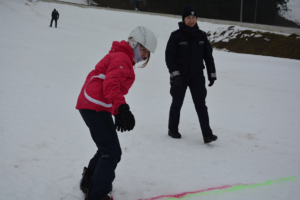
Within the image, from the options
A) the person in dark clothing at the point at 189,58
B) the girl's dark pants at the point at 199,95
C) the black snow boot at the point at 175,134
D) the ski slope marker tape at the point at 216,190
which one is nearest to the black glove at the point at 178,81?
the person in dark clothing at the point at 189,58

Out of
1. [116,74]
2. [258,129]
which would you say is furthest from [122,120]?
[258,129]

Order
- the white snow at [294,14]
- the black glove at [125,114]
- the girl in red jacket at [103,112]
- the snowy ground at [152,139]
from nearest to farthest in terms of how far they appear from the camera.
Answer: the black glove at [125,114] → the girl in red jacket at [103,112] → the snowy ground at [152,139] → the white snow at [294,14]

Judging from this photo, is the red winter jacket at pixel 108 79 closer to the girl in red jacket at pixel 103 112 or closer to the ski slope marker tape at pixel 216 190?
the girl in red jacket at pixel 103 112

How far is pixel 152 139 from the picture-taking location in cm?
459

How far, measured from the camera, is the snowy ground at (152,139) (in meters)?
3.14

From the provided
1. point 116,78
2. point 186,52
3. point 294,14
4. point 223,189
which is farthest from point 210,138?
point 294,14

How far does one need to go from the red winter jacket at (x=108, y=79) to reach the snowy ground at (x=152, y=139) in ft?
3.62

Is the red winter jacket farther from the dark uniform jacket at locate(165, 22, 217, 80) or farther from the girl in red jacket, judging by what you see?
the dark uniform jacket at locate(165, 22, 217, 80)

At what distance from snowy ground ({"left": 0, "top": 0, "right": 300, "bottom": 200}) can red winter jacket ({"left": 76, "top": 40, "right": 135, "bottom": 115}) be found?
110 centimetres

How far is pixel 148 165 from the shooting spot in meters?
3.68

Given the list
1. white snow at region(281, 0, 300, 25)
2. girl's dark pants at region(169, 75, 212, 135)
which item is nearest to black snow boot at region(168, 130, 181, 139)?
girl's dark pants at region(169, 75, 212, 135)

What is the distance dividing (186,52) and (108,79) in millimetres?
2130

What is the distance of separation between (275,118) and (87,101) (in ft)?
15.0

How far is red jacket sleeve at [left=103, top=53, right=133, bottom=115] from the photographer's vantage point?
2334mm
